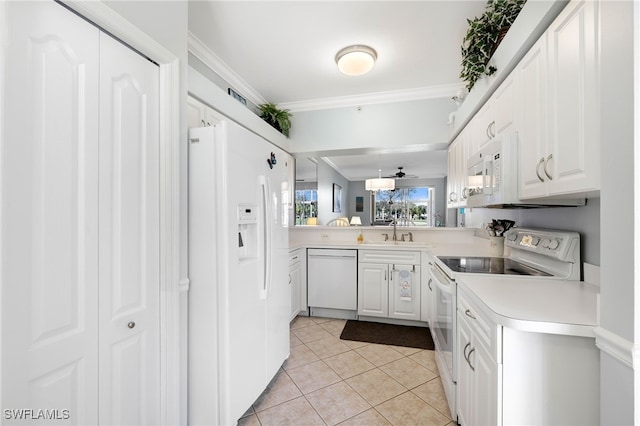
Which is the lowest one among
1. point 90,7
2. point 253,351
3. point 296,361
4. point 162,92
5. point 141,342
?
point 296,361

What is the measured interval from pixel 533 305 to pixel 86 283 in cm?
174

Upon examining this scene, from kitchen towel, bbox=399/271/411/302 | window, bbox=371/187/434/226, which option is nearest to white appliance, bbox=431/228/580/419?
kitchen towel, bbox=399/271/411/302

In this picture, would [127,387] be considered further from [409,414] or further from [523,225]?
[523,225]

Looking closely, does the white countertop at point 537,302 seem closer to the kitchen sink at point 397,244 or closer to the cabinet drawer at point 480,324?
the cabinet drawer at point 480,324

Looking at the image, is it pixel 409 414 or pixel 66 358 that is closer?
pixel 66 358

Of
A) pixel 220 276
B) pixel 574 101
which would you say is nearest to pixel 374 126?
pixel 574 101

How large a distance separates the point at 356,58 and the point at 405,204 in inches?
236

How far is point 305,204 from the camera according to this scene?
4875mm

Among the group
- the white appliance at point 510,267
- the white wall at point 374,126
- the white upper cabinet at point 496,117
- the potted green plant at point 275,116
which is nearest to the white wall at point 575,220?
the white appliance at point 510,267

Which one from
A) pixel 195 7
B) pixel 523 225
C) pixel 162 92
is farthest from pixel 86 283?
pixel 523 225

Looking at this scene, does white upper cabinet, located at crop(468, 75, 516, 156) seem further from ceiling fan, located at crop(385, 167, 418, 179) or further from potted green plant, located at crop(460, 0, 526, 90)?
ceiling fan, located at crop(385, 167, 418, 179)

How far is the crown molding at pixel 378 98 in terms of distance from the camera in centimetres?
303

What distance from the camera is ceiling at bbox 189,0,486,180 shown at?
189 centimetres

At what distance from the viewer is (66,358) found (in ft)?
3.20
